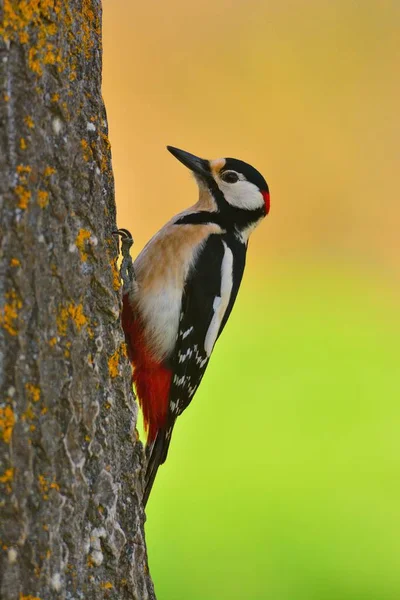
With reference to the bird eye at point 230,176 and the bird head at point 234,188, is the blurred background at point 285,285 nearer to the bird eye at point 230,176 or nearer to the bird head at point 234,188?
the bird head at point 234,188

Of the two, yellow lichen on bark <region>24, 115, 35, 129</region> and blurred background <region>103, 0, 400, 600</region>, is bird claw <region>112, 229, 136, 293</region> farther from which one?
blurred background <region>103, 0, 400, 600</region>

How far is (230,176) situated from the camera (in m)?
3.23

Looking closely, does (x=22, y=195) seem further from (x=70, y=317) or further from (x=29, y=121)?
(x=70, y=317)

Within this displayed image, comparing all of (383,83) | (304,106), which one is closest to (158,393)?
(304,106)

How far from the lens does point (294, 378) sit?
5039 mm

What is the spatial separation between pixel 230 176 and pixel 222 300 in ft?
1.54

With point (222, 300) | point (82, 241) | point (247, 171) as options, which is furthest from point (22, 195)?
point (247, 171)

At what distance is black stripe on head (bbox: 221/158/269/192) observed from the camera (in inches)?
126

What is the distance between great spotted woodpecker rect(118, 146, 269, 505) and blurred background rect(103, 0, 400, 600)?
44.3 inches

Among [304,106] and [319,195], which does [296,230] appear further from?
[304,106]

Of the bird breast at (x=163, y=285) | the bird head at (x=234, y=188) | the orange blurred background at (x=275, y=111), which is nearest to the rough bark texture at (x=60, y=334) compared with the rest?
the bird breast at (x=163, y=285)

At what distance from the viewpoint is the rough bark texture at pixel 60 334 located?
5.87ft

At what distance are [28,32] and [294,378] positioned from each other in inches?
135

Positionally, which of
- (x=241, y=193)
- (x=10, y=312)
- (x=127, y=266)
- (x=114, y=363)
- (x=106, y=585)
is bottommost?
(x=106, y=585)
